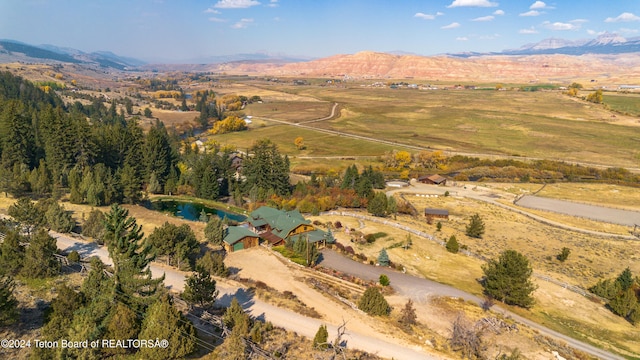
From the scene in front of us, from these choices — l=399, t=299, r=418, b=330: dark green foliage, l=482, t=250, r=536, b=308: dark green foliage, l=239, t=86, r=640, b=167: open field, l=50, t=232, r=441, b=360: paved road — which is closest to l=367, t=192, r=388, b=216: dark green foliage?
l=482, t=250, r=536, b=308: dark green foliage

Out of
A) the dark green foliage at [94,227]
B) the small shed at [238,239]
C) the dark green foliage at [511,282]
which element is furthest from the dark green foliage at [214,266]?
the dark green foliage at [511,282]

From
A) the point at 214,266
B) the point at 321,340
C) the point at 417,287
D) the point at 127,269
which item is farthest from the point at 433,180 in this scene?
the point at 127,269

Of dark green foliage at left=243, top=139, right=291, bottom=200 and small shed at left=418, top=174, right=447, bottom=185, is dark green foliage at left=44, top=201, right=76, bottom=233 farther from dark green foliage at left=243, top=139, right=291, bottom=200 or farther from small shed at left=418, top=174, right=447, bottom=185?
small shed at left=418, top=174, right=447, bottom=185

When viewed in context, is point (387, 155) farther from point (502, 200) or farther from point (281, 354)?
point (281, 354)

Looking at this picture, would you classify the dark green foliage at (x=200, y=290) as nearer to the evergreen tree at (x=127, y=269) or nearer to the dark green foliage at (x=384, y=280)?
the evergreen tree at (x=127, y=269)

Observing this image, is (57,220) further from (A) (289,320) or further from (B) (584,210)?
(B) (584,210)

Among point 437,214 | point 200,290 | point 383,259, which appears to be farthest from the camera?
point 437,214
